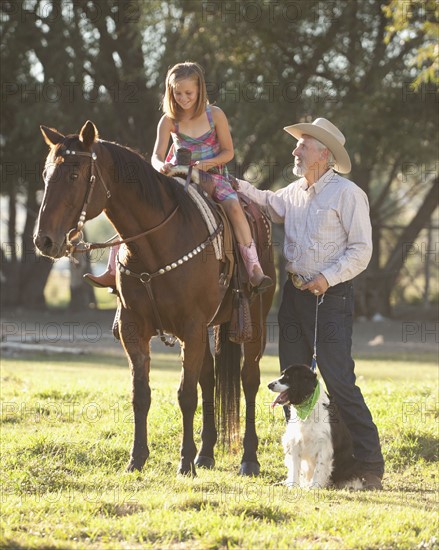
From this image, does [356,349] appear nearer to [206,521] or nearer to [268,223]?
[268,223]

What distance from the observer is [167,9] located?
76.2 feet

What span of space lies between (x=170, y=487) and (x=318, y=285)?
1.83 m

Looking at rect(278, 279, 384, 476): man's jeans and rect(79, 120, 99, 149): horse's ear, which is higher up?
rect(79, 120, 99, 149): horse's ear

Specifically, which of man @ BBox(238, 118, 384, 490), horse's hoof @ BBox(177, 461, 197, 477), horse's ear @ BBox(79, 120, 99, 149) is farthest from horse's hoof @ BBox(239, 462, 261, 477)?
horse's ear @ BBox(79, 120, 99, 149)

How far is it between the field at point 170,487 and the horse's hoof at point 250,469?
4.7 inches

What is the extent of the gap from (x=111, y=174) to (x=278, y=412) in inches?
149

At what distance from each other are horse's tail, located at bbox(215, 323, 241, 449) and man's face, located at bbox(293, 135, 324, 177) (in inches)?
60.5

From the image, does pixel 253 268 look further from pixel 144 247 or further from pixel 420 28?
pixel 420 28

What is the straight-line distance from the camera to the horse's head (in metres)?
6.03

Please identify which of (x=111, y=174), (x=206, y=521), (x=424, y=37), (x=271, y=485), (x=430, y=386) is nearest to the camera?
(x=206, y=521)

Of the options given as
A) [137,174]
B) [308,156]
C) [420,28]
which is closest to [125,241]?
[137,174]

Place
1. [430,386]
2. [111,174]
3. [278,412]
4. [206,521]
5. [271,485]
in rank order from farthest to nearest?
[430,386]
[278,412]
[271,485]
[111,174]
[206,521]

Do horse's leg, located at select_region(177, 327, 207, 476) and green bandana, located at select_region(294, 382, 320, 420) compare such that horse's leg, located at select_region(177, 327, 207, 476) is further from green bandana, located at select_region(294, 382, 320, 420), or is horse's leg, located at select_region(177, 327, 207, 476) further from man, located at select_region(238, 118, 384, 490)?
man, located at select_region(238, 118, 384, 490)

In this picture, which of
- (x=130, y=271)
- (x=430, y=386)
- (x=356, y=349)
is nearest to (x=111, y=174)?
(x=130, y=271)
